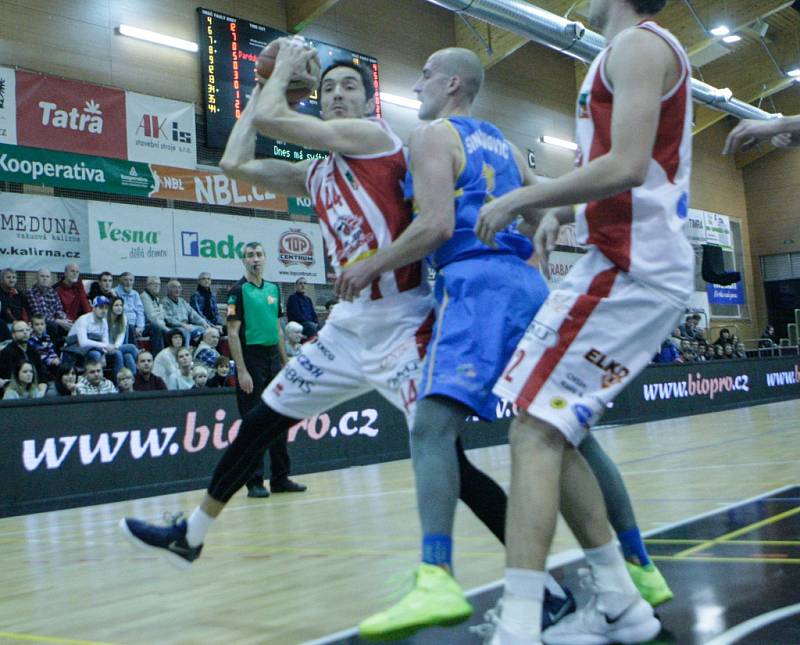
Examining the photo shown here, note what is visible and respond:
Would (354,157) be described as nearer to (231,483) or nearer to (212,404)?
(231,483)

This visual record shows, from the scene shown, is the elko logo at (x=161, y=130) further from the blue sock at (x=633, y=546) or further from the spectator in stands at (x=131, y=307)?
the blue sock at (x=633, y=546)

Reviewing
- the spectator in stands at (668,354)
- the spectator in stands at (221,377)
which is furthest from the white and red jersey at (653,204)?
the spectator in stands at (668,354)

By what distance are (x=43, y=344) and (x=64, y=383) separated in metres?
0.80

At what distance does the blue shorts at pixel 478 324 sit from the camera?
2.33m

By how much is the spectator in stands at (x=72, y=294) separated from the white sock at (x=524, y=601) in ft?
32.9

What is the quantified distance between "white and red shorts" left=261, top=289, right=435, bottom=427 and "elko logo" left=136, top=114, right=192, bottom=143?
11.5m

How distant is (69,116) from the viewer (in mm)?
12703

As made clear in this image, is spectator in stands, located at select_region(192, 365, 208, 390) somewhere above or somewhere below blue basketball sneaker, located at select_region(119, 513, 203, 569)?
above

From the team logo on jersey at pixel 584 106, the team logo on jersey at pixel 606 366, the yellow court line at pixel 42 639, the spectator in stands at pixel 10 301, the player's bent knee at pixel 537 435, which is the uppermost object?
the spectator in stands at pixel 10 301

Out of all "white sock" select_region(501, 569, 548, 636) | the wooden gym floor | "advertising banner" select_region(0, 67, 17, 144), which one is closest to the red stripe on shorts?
"white sock" select_region(501, 569, 548, 636)

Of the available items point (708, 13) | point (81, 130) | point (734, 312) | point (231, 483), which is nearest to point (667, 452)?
point (231, 483)

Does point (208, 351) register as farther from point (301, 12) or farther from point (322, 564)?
point (322, 564)

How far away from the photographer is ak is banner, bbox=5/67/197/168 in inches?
477

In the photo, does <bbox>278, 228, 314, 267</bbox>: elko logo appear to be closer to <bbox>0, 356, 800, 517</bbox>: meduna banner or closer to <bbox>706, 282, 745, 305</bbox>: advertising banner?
<bbox>0, 356, 800, 517</bbox>: meduna banner
